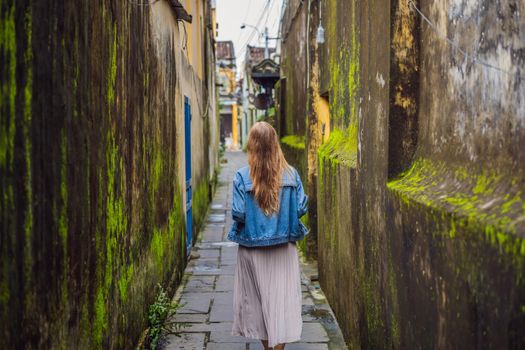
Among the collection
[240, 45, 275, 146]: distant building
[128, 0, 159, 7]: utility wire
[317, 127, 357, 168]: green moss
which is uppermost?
[240, 45, 275, 146]: distant building

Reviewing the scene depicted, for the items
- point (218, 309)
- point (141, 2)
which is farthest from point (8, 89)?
point (218, 309)

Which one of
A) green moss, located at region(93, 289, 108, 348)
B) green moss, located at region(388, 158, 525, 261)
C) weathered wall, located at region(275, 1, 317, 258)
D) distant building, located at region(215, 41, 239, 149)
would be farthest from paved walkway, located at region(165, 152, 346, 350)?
distant building, located at region(215, 41, 239, 149)

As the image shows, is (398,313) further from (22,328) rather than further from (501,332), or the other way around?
(22,328)

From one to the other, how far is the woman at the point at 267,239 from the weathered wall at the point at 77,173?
71cm

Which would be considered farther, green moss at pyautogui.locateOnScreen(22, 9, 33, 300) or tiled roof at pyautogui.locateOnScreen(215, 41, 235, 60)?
tiled roof at pyautogui.locateOnScreen(215, 41, 235, 60)

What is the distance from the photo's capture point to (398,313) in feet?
10.0

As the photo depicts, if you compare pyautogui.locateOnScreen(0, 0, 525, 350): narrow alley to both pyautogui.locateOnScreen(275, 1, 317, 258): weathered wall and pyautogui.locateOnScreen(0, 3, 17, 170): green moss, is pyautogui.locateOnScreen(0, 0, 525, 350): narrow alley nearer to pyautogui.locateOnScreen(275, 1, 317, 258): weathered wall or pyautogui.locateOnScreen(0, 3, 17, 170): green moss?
pyautogui.locateOnScreen(0, 3, 17, 170): green moss

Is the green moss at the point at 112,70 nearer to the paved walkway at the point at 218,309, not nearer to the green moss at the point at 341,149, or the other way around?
the green moss at the point at 341,149

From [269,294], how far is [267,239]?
14.8 inches

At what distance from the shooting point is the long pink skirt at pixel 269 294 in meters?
4.01

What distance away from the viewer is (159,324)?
15.3 ft

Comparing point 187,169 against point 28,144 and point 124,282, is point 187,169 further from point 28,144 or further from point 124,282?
point 28,144

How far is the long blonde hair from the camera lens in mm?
3938

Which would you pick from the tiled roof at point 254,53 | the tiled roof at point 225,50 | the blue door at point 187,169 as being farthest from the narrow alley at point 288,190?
the tiled roof at point 225,50
